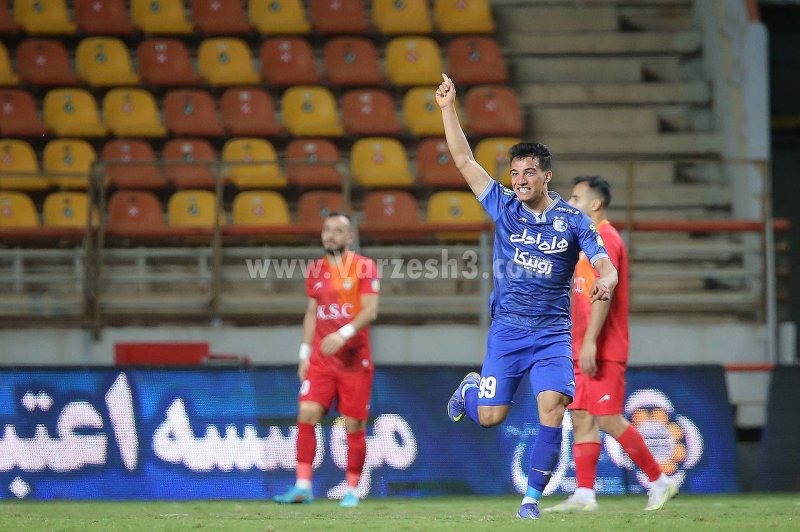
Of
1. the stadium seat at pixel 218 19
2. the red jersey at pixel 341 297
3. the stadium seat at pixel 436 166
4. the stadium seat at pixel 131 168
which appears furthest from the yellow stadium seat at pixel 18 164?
the red jersey at pixel 341 297

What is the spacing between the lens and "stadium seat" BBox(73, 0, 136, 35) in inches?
620

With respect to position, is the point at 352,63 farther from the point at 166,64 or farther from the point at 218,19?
the point at 166,64

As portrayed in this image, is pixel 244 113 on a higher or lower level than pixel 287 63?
lower

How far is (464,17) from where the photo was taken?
15.6m

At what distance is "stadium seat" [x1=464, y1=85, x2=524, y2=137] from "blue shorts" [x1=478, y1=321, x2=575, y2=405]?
299 inches

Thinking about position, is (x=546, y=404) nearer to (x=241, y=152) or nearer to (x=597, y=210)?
(x=597, y=210)

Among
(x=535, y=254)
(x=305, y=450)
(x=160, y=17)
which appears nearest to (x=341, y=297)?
(x=305, y=450)

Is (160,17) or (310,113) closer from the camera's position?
(310,113)

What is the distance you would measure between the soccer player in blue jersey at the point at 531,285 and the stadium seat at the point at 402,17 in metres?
9.03

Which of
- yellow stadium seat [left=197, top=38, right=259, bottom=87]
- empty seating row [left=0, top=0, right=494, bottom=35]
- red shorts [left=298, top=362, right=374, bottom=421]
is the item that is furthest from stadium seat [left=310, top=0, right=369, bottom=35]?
red shorts [left=298, top=362, right=374, bottom=421]

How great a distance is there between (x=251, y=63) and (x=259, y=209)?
2.73 metres

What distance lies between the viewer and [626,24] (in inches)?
639

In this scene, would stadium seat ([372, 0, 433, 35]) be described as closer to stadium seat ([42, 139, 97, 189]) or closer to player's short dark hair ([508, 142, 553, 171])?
stadium seat ([42, 139, 97, 189])

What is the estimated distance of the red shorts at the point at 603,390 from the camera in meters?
7.79
